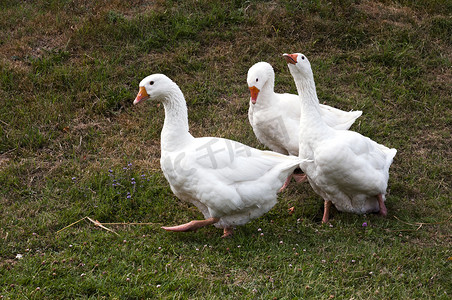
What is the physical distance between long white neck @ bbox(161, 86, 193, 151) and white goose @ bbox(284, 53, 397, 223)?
45.4 inches

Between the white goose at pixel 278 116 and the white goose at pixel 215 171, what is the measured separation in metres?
0.86

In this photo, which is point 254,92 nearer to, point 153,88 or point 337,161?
point 153,88

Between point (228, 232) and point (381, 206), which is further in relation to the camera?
point (381, 206)

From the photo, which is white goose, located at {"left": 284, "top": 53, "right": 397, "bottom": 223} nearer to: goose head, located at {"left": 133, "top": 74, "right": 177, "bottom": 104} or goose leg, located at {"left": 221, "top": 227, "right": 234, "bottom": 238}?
goose leg, located at {"left": 221, "top": 227, "right": 234, "bottom": 238}

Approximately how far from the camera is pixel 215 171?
5.23 metres

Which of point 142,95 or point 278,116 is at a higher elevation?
point 142,95

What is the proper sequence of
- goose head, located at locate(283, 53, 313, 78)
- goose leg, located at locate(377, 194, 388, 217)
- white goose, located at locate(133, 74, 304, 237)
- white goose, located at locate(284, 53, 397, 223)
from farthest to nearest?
goose leg, located at locate(377, 194, 388, 217) < goose head, located at locate(283, 53, 313, 78) < white goose, located at locate(284, 53, 397, 223) < white goose, located at locate(133, 74, 304, 237)

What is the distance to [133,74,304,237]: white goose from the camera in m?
5.18

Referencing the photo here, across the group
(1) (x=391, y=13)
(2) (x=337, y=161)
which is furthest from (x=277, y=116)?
(1) (x=391, y=13)

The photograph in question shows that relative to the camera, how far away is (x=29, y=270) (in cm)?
482

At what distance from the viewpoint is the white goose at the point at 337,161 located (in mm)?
5311

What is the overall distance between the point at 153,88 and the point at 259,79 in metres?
1.34

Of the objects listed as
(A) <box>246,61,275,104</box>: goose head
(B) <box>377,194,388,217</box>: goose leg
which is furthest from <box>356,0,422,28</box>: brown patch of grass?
(B) <box>377,194,388,217</box>: goose leg

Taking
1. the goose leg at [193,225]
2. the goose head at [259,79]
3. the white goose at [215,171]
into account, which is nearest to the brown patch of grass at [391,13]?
the goose head at [259,79]
